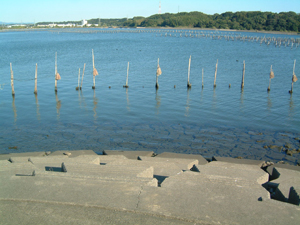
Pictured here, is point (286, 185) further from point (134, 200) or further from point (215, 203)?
point (134, 200)

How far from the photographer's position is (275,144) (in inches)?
629

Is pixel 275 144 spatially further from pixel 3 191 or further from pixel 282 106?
pixel 3 191

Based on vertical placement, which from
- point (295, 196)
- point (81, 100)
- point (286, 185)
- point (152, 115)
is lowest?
point (152, 115)

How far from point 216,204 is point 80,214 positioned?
2.72 meters

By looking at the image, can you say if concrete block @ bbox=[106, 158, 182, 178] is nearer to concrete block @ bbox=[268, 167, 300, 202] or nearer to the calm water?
concrete block @ bbox=[268, 167, 300, 202]

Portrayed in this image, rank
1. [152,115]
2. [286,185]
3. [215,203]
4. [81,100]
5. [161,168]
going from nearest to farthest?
[215,203]
[286,185]
[161,168]
[152,115]
[81,100]

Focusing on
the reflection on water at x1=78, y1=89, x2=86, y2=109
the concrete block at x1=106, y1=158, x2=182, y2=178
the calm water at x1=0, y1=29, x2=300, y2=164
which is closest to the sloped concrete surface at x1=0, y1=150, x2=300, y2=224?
the concrete block at x1=106, y1=158, x2=182, y2=178

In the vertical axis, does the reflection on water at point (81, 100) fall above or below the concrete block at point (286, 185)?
below

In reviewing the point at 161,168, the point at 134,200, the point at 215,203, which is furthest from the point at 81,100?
the point at 215,203

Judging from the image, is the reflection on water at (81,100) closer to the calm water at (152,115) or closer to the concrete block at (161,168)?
the calm water at (152,115)

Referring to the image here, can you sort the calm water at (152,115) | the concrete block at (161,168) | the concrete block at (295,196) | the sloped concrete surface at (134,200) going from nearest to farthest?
the sloped concrete surface at (134,200) → the concrete block at (295,196) → the concrete block at (161,168) → the calm water at (152,115)

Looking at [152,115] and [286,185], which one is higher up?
[286,185]

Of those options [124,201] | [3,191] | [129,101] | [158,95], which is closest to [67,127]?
[129,101]

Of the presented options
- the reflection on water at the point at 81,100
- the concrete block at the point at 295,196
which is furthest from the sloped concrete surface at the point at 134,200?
the reflection on water at the point at 81,100
